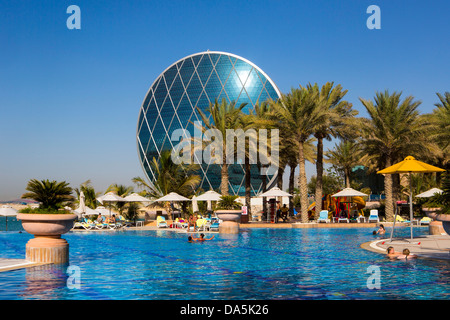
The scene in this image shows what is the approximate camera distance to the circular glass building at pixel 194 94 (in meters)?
91.6

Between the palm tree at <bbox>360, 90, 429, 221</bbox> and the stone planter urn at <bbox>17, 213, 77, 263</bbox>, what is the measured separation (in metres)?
22.4

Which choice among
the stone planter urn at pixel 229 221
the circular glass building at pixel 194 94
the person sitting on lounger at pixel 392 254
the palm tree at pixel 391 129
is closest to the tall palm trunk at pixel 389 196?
the palm tree at pixel 391 129

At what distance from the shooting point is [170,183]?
3747 cm

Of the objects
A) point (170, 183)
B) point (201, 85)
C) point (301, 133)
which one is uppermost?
point (201, 85)

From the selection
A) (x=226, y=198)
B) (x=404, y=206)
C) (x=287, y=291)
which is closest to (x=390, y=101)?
(x=404, y=206)

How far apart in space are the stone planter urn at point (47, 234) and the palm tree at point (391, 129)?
22.4m

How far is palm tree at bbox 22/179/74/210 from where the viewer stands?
11.1 m

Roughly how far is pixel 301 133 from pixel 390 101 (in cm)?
576

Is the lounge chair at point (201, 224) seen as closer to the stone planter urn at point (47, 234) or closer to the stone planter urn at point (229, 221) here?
the stone planter urn at point (229, 221)

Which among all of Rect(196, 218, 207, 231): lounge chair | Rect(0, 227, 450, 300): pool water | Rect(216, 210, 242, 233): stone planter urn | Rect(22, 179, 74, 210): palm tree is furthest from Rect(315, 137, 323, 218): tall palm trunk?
Rect(22, 179, 74, 210): palm tree

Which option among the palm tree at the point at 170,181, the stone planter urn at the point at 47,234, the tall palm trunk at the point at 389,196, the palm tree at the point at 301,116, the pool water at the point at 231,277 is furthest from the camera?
the palm tree at the point at 170,181

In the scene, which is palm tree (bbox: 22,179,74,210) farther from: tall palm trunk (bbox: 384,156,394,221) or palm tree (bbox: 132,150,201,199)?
palm tree (bbox: 132,150,201,199)
